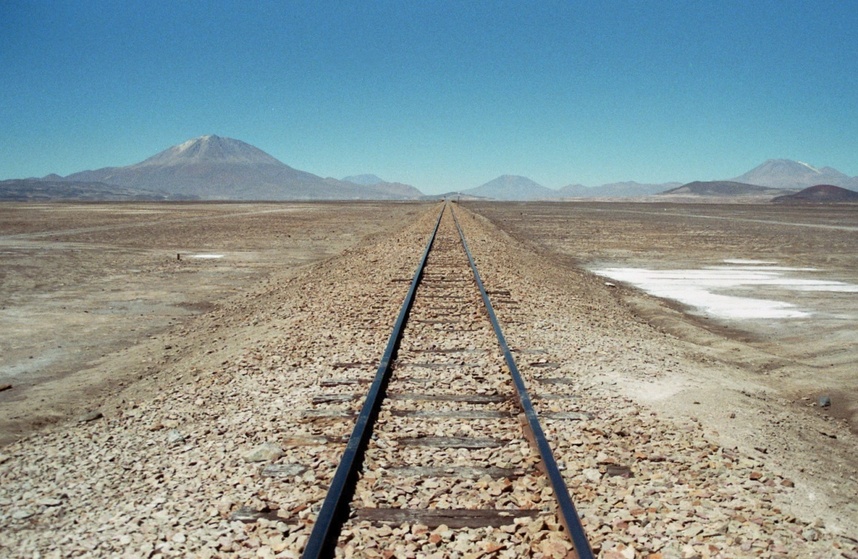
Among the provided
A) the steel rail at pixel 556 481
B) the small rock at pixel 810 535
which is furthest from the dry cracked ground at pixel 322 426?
the steel rail at pixel 556 481

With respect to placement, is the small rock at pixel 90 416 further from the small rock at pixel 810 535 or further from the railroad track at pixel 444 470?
the small rock at pixel 810 535

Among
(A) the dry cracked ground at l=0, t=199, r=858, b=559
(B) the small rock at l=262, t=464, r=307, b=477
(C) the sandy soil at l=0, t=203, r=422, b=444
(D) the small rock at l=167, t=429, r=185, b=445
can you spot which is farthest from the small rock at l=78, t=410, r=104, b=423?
(B) the small rock at l=262, t=464, r=307, b=477

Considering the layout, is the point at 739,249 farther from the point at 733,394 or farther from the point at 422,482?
the point at 422,482

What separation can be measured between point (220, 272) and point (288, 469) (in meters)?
13.7

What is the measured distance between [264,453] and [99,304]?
9.17 meters

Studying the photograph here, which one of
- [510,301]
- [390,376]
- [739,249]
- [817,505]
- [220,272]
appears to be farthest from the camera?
[739,249]

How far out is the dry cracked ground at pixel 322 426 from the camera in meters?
3.77

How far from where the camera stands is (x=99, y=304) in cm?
1247

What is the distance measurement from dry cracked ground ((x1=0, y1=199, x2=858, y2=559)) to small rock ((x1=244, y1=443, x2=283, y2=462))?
2 cm

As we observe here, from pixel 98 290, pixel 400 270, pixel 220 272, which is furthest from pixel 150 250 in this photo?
pixel 400 270

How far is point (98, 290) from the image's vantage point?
554 inches

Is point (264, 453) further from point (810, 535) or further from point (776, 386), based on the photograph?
point (776, 386)

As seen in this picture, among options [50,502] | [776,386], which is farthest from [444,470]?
[776,386]

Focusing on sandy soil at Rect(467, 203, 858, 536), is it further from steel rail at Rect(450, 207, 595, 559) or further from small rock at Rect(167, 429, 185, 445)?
small rock at Rect(167, 429, 185, 445)
